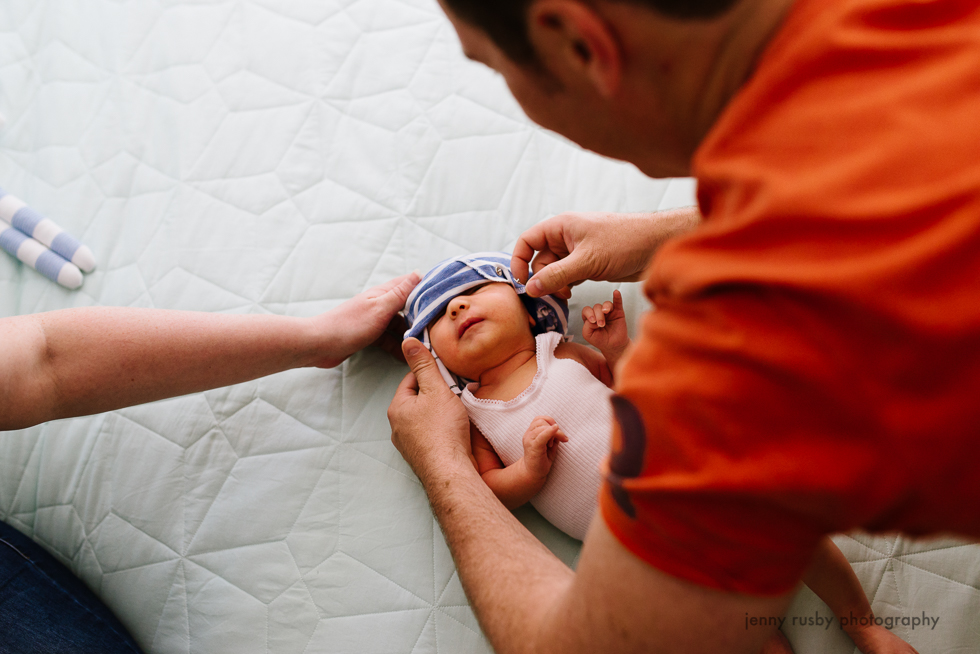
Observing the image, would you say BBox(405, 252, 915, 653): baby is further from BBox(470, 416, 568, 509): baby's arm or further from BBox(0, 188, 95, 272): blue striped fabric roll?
BBox(0, 188, 95, 272): blue striped fabric roll

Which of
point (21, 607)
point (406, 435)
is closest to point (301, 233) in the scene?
point (406, 435)

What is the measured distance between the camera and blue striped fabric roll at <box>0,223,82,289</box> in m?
1.26

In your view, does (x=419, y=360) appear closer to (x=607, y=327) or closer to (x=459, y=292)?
(x=459, y=292)

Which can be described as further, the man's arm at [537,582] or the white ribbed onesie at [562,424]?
the white ribbed onesie at [562,424]

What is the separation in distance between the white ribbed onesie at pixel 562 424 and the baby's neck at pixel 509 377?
20 millimetres

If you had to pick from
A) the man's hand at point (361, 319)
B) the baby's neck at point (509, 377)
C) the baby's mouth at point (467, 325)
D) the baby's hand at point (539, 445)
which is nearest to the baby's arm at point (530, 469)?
the baby's hand at point (539, 445)

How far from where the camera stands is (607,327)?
1129 mm

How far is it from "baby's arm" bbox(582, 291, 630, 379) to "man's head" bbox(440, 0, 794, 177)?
1.79ft

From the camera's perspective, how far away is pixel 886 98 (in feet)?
1.40

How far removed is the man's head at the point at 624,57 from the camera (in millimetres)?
450

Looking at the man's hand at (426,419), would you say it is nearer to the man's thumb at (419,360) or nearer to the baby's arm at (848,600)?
the man's thumb at (419,360)

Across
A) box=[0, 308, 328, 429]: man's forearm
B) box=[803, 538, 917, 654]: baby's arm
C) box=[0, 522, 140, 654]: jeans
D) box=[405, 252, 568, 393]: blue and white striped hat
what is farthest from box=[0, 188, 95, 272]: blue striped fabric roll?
box=[803, 538, 917, 654]: baby's arm

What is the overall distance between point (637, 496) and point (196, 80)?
1449 mm

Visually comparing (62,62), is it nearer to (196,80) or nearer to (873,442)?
(196,80)
